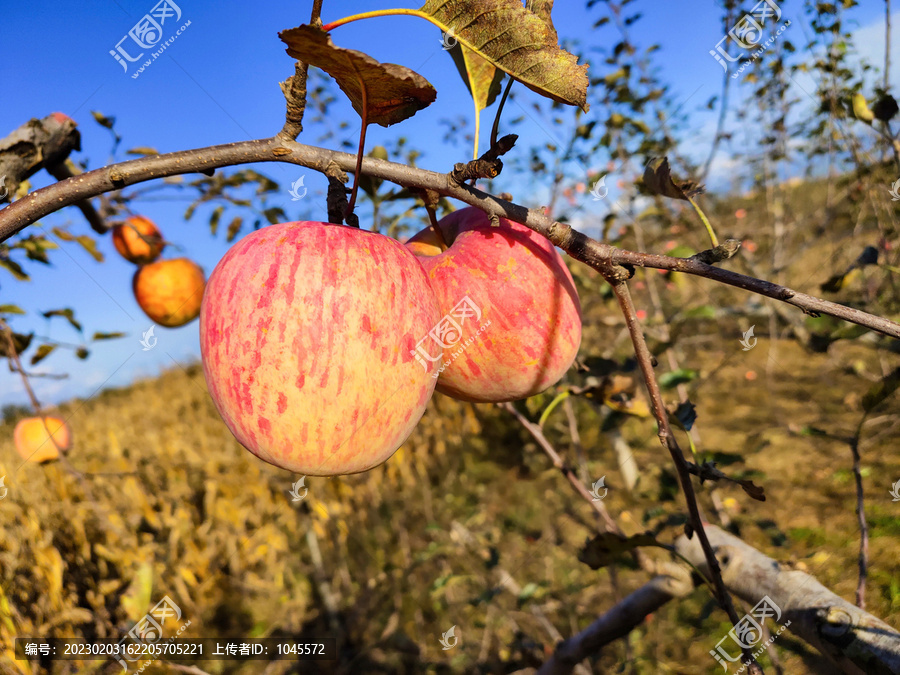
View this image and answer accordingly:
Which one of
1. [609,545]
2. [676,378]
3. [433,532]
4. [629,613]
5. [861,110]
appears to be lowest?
[433,532]

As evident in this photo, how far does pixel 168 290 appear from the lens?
172 centimetres

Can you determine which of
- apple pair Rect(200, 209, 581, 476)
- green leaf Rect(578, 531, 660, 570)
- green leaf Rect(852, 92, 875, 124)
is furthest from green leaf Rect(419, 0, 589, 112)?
green leaf Rect(852, 92, 875, 124)

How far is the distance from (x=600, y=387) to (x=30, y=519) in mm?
2480

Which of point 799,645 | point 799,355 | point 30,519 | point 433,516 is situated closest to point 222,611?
point 30,519

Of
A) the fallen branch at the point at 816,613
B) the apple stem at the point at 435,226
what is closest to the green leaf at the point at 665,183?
the apple stem at the point at 435,226

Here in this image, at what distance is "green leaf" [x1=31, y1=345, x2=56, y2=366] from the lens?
4.69ft

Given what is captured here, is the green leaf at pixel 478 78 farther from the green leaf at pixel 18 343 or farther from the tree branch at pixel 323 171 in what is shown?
the green leaf at pixel 18 343

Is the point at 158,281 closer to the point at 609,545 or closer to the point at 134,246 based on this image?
the point at 134,246

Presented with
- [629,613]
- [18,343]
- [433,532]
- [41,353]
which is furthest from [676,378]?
[433,532]

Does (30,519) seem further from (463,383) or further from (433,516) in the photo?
(463,383)

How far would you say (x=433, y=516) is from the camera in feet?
9.61

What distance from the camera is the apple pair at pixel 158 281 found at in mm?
1726

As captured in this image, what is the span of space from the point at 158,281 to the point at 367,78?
157 centimetres

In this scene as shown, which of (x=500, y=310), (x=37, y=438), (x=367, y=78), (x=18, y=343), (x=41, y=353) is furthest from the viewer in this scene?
(x=37, y=438)
